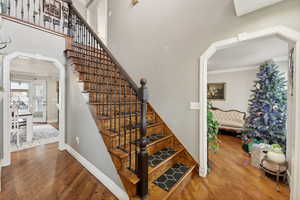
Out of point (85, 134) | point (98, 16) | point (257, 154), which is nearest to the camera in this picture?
point (85, 134)

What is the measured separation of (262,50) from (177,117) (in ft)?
9.00

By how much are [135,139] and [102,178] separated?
1010mm

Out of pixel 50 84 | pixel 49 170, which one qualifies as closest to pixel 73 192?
pixel 49 170

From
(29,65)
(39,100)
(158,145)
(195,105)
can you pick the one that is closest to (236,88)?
(195,105)

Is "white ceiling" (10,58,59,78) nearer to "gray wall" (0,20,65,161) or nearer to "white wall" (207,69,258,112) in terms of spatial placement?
"gray wall" (0,20,65,161)

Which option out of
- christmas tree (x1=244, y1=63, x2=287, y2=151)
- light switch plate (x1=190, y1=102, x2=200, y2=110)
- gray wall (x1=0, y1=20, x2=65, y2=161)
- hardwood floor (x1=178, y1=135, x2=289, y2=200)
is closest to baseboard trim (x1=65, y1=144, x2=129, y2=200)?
hardwood floor (x1=178, y1=135, x2=289, y2=200)

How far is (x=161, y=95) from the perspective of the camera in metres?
2.59

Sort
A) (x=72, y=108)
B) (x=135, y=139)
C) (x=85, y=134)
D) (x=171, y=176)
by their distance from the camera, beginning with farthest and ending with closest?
(x=72, y=108)
(x=85, y=134)
(x=171, y=176)
(x=135, y=139)

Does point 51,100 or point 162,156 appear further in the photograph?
point 51,100

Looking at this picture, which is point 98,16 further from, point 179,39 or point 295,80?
point 295,80

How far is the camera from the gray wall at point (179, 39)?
63.7 inches

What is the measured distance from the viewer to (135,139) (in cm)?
148

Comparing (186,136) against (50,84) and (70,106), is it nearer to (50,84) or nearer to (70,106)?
(70,106)

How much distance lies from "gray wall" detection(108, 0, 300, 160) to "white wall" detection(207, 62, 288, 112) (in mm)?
3611
